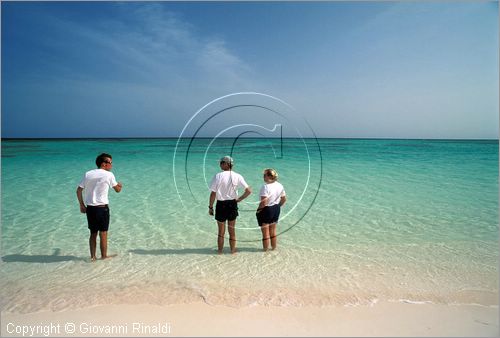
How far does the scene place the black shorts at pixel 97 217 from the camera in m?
5.59

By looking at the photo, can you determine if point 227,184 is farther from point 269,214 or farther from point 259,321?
point 259,321

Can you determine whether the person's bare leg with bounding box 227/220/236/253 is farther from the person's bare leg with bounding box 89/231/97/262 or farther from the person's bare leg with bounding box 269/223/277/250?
the person's bare leg with bounding box 89/231/97/262

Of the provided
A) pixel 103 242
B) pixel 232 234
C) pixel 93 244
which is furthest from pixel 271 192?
pixel 93 244

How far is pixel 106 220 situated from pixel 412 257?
216 inches

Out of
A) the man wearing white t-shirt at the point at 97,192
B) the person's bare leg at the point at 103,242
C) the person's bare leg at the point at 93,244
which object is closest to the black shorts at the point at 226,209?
the man wearing white t-shirt at the point at 97,192

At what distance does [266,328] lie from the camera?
374cm

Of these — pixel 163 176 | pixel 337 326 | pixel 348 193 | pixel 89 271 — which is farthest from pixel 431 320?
pixel 163 176

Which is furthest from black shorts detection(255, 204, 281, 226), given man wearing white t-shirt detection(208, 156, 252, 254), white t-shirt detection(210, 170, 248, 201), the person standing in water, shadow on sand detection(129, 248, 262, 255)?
shadow on sand detection(129, 248, 262, 255)

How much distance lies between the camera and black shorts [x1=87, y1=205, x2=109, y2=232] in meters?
5.59

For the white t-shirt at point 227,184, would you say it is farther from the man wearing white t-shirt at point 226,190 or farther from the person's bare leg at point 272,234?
the person's bare leg at point 272,234

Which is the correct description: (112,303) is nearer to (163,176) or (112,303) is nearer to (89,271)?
(89,271)

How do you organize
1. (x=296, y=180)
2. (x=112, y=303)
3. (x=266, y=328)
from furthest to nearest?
(x=296, y=180) → (x=112, y=303) → (x=266, y=328)

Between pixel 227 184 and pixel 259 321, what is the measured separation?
2434 millimetres

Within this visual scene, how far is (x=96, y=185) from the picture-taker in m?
5.50
